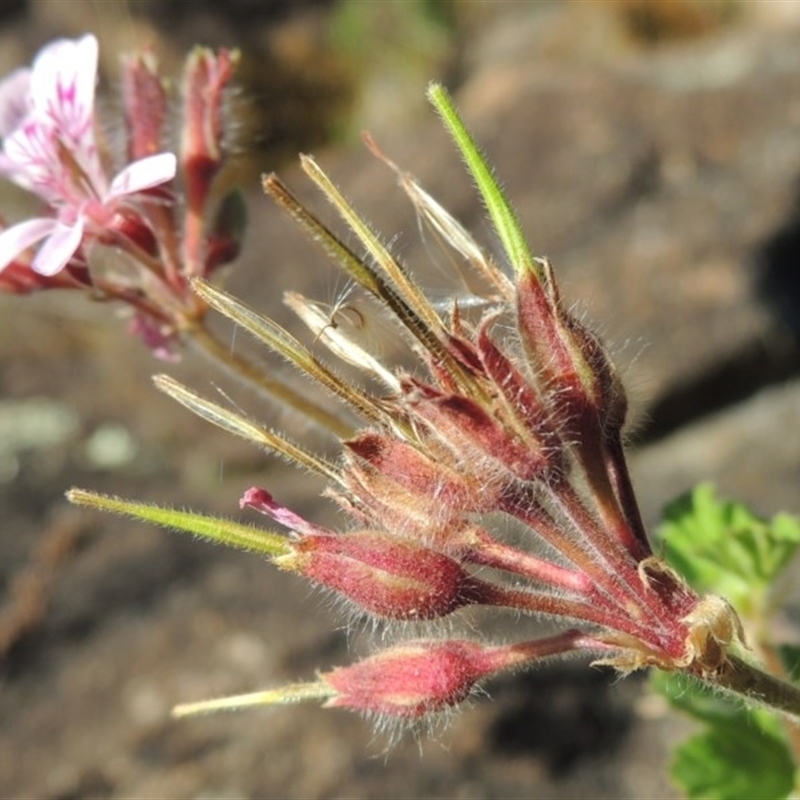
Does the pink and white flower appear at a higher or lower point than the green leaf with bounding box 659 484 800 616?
higher

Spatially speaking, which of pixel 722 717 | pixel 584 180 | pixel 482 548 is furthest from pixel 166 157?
pixel 584 180

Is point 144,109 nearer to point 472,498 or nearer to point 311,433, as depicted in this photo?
point 472,498

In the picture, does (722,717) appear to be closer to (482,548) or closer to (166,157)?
(482,548)

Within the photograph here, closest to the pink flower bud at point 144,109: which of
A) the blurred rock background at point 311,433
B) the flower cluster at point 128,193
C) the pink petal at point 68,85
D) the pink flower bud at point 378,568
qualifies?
the flower cluster at point 128,193

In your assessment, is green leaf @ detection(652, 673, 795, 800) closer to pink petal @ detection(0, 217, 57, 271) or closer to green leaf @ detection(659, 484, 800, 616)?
green leaf @ detection(659, 484, 800, 616)

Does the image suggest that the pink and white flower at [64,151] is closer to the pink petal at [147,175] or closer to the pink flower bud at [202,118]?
the pink petal at [147,175]

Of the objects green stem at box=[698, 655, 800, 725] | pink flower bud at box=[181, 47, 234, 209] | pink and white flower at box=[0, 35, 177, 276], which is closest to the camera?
green stem at box=[698, 655, 800, 725]

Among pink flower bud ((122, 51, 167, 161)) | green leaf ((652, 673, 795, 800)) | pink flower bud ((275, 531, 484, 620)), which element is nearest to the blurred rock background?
pink flower bud ((122, 51, 167, 161))
